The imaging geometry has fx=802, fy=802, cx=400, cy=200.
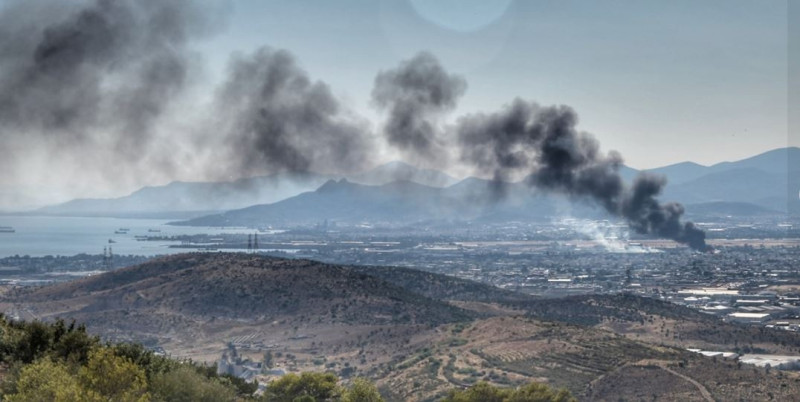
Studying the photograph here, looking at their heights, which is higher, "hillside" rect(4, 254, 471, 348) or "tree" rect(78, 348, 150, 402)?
"tree" rect(78, 348, 150, 402)

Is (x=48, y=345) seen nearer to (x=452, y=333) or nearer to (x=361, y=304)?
(x=452, y=333)

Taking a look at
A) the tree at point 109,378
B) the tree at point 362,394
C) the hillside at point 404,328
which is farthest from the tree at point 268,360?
the tree at point 109,378

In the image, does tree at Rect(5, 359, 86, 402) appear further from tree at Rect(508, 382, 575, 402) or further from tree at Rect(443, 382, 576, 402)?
tree at Rect(508, 382, 575, 402)

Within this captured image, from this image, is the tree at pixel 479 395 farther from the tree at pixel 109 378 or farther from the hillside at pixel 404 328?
the tree at pixel 109 378

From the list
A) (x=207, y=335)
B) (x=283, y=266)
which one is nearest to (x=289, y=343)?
(x=207, y=335)

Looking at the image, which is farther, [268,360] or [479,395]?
[268,360]

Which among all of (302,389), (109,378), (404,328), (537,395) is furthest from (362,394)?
(404,328)

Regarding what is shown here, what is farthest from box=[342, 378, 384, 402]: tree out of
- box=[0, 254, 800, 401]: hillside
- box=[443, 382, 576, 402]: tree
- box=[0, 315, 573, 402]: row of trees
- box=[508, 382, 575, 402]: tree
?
box=[0, 254, 800, 401]: hillside

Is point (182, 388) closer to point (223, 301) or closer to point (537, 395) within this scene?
point (537, 395)
